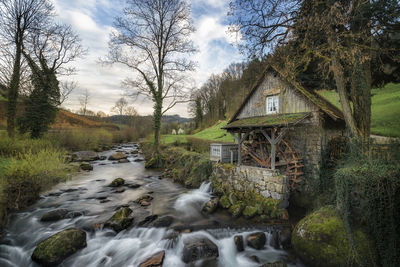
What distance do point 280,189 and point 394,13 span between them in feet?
22.5

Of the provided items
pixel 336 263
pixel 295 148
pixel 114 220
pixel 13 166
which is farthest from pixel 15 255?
pixel 295 148

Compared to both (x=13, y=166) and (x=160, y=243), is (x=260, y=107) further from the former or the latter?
(x=13, y=166)

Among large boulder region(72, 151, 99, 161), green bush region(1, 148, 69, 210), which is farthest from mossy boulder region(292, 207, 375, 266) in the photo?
large boulder region(72, 151, 99, 161)

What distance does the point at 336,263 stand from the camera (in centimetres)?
378

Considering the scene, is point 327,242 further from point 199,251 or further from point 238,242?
point 199,251

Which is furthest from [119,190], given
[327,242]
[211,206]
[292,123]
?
[292,123]

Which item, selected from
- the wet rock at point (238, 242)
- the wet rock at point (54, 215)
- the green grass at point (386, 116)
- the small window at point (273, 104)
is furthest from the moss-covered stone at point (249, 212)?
the green grass at point (386, 116)

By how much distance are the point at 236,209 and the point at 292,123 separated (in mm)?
4148

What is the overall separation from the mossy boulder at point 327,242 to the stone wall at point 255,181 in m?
1.83

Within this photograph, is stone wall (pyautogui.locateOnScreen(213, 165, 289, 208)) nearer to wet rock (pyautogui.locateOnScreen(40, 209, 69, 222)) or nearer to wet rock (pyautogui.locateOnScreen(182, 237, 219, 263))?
wet rock (pyautogui.locateOnScreen(182, 237, 219, 263))

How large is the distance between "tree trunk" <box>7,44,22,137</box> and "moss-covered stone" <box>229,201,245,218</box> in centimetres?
1373

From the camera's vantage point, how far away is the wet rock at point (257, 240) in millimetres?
4898

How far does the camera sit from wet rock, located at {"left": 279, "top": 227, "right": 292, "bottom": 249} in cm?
493

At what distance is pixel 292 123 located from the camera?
6648 mm
